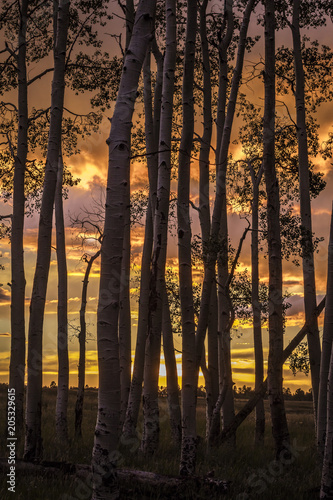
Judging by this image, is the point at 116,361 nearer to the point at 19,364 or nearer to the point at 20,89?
the point at 19,364

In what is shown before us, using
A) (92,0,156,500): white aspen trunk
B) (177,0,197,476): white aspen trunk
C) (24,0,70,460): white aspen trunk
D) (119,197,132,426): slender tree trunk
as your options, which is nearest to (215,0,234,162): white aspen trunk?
(119,197,132,426): slender tree trunk

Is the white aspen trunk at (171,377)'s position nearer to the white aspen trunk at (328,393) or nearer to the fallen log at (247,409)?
the fallen log at (247,409)

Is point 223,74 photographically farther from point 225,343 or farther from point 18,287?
point 18,287

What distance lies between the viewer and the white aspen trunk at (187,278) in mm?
9359

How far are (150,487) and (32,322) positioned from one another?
4.36 metres

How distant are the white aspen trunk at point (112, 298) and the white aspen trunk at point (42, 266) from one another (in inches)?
192

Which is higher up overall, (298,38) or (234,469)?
(298,38)

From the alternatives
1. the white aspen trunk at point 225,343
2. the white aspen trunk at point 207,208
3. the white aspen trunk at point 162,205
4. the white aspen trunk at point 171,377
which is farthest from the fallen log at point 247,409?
the white aspen trunk at point 162,205

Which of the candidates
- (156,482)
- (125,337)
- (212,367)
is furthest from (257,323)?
(156,482)

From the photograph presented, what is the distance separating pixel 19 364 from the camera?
13.8m

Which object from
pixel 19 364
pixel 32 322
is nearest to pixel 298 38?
pixel 32 322

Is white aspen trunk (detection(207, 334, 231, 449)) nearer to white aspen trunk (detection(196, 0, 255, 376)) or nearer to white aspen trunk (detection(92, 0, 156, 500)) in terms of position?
white aspen trunk (detection(196, 0, 255, 376))

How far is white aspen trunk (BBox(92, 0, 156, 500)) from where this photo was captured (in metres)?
6.13

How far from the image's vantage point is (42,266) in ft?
37.6
